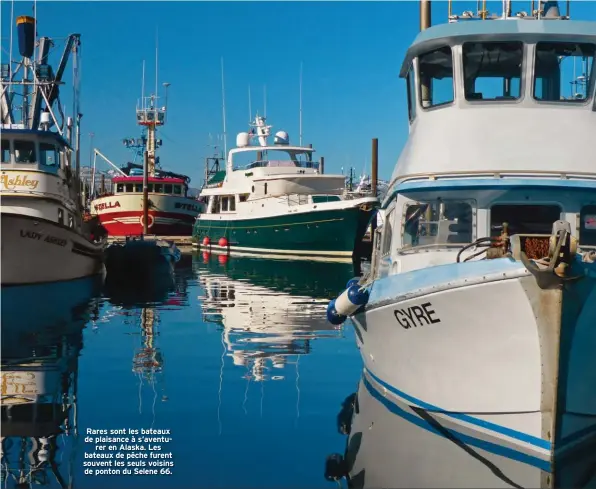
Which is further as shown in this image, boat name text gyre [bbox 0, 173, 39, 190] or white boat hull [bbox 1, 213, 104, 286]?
boat name text gyre [bbox 0, 173, 39, 190]

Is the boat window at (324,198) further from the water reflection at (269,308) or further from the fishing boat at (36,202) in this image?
the fishing boat at (36,202)

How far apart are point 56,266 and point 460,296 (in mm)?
18992

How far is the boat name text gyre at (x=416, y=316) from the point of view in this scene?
24.5ft

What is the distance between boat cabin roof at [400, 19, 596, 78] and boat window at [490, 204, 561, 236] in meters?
2.20

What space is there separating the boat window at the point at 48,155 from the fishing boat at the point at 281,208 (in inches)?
631

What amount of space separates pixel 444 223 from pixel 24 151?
17.9 m

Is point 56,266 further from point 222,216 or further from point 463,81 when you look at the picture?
point 222,216

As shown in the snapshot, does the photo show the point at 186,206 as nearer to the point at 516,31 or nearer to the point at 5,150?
the point at 5,150

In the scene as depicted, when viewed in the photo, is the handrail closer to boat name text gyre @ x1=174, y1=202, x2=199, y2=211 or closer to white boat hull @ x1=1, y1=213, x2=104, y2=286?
white boat hull @ x1=1, y1=213, x2=104, y2=286

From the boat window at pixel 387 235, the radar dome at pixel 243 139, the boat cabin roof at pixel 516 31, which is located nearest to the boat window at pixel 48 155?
the boat window at pixel 387 235

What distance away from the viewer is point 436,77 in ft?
33.2

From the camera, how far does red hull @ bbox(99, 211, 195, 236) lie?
55875 millimetres

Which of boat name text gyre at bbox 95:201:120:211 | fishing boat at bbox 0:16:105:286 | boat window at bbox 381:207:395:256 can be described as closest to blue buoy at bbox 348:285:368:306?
boat window at bbox 381:207:395:256

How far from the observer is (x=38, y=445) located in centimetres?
763
